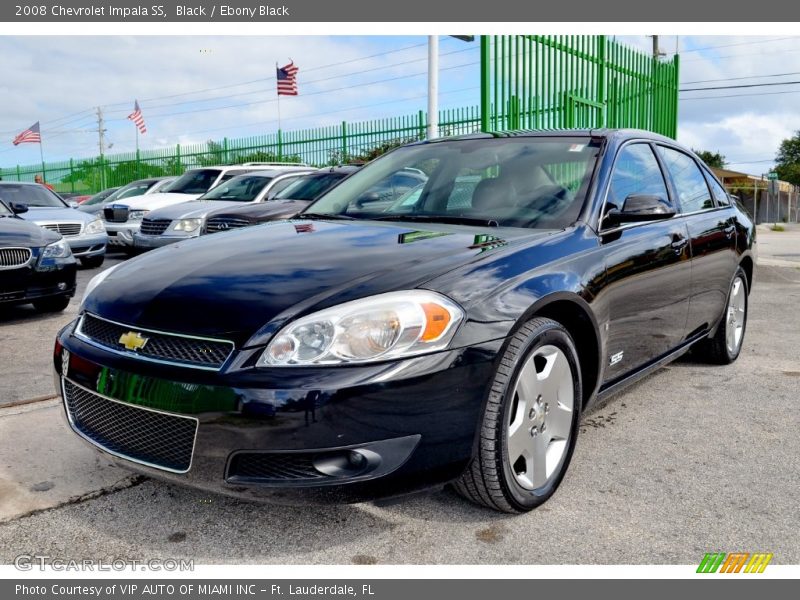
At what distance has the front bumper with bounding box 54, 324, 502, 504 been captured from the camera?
2260mm

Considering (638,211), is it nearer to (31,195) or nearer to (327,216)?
(327,216)

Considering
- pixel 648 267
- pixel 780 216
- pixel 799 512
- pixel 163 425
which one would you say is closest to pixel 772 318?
pixel 648 267

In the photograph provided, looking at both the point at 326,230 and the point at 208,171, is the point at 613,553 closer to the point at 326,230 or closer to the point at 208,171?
the point at 326,230

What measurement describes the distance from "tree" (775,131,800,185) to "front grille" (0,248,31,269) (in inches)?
3100

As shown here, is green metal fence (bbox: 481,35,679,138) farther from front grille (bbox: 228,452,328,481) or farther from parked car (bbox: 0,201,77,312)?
front grille (bbox: 228,452,328,481)

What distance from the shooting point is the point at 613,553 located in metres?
2.52

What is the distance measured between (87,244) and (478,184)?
861 centimetres

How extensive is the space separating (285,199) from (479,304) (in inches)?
293

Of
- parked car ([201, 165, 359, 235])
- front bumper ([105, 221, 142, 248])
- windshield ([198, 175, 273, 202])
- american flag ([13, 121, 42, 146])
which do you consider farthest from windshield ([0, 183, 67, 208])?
american flag ([13, 121, 42, 146])

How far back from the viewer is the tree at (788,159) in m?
75.2

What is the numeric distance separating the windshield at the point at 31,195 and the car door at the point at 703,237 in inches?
395

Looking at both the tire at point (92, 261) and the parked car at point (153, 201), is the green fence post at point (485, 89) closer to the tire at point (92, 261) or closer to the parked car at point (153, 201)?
the parked car at point (153, 201)

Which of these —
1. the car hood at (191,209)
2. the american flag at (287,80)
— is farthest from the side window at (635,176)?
the american flag at (287,80)

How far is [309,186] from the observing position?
9.98 meters
